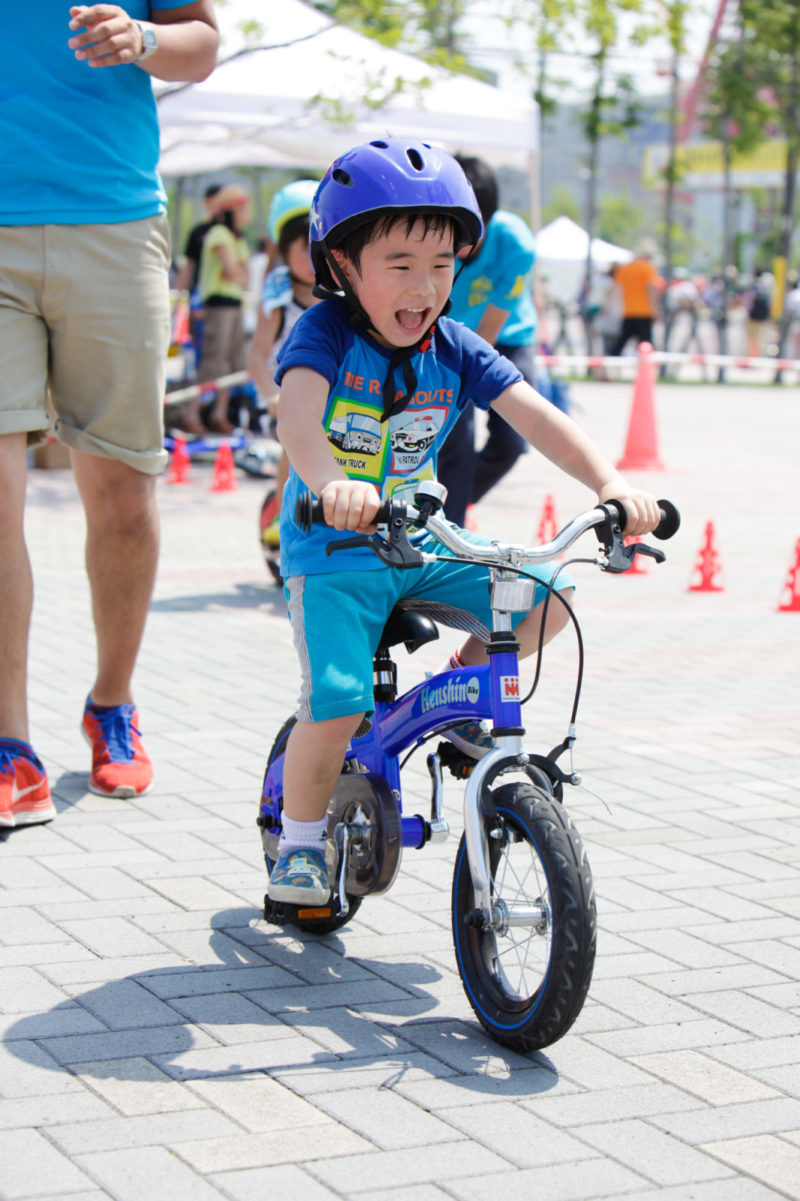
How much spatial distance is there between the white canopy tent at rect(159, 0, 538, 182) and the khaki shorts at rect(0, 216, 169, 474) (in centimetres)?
729

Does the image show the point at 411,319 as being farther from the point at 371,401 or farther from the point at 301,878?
the point at 301,878

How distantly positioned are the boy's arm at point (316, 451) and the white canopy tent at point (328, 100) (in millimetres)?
8658

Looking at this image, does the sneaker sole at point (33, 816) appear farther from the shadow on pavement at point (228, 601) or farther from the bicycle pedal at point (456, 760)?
the shadow on pavement at point (228, 601)

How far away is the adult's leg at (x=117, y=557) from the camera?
463 centimetres

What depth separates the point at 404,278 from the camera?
3.25 meters

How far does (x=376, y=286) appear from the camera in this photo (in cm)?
326

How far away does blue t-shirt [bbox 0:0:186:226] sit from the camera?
4.30 metres

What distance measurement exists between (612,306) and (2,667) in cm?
2279

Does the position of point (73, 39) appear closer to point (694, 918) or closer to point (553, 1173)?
point (694, 918)

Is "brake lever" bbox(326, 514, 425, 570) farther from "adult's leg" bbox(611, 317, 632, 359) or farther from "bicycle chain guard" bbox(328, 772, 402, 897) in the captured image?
"adult's leg" bbox(611, 317, 632, 359)

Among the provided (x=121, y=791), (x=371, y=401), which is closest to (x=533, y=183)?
(x=121, y=791)

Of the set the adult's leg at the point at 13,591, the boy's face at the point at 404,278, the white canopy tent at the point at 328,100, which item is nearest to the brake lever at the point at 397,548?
the boy's face at the point at 404,278

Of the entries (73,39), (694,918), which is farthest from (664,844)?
(73,39)

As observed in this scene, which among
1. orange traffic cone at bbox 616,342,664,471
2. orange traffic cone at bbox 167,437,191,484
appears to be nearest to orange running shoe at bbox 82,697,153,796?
orange traffic cone at bbox 167,437,191,484
